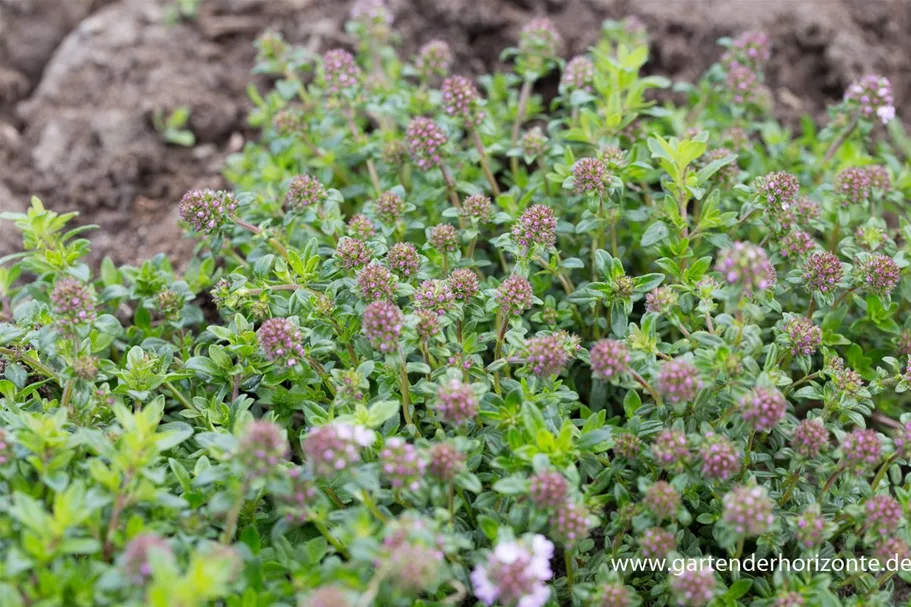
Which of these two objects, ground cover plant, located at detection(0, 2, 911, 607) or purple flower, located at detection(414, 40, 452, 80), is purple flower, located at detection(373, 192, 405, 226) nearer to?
ground cover plant, located at detection(0, 2, 911, 607)

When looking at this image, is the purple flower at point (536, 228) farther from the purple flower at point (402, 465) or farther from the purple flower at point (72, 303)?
the purple flower at point (72, 303)

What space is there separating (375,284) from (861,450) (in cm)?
191

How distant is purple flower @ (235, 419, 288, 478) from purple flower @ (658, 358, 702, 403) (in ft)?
4.45

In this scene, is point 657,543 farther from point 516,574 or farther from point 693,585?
point 516,574

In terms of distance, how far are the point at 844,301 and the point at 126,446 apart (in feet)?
10.5

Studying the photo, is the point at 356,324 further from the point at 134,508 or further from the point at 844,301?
the point at 844,301

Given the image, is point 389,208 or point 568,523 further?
point 389,208

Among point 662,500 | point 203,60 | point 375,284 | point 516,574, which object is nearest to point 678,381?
point 662,500

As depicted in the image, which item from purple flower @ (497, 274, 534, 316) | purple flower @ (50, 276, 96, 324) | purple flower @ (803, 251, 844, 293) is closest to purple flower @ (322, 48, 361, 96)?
purple flower @ (497, 274, 534, 316)

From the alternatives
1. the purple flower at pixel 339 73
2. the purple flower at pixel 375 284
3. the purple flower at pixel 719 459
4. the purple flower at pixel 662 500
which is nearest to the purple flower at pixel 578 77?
the purple flower at pixel 339 73

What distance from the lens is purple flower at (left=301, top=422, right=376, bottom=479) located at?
272cm

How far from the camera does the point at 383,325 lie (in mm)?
3084

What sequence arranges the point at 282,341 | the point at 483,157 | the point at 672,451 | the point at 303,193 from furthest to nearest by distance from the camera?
the point at 483,157 < the point at 303,193 < the point at 282,341 < the point at 672,451

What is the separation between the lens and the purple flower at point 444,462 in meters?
2.86
